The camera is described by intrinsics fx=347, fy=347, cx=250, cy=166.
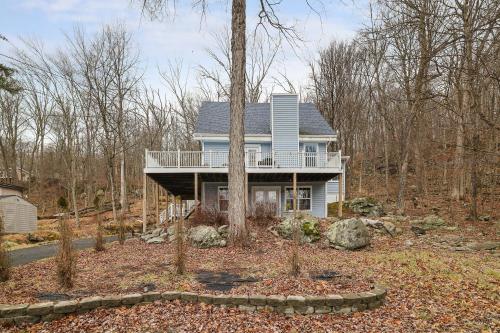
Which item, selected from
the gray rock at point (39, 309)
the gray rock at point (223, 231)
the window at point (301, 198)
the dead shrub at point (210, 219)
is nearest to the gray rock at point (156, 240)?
the dead shrub at point (210, 219)

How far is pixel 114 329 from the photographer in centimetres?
493

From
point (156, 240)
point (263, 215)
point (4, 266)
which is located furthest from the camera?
point (263, 215)

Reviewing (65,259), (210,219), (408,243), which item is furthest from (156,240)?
(408,243)

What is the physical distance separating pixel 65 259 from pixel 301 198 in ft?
48.1

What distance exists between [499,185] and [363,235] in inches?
601

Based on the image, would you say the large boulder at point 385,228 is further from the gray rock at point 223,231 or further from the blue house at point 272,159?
the gray rock at point 223,231

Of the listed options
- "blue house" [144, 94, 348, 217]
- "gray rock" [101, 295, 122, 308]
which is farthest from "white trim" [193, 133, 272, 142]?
"gray rock" [101, 295, 122, 308]

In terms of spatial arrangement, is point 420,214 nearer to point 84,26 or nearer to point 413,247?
point 413,247

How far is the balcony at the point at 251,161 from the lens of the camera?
1571cm

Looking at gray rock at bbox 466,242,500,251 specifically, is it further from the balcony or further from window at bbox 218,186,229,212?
window at bbox 218,186,229,212

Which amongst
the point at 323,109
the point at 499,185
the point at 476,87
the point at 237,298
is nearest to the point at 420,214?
the point at 499,185

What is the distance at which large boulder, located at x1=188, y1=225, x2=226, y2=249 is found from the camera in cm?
1162

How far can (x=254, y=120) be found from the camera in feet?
69.3

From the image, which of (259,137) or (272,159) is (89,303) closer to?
(272,159)
